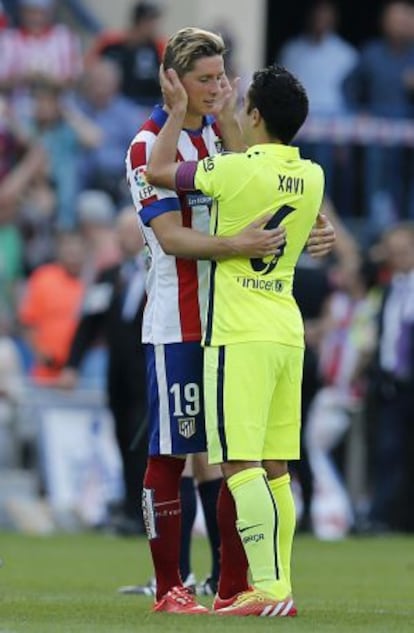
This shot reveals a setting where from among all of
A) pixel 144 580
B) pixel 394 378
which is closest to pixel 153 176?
pixel 144 580

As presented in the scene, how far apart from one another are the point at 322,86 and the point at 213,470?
11267 mm

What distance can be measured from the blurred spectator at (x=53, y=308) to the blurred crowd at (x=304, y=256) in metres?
0.02

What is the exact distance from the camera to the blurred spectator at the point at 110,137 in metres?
19.2

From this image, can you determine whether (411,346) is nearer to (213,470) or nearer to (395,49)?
(395,49)

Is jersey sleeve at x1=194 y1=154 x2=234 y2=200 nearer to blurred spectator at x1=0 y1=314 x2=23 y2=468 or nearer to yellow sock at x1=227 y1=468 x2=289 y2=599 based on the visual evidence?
yellow sock at x1=227 y1=468 x2=289 y2=599

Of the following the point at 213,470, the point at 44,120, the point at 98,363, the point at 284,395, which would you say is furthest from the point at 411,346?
the point at 284,395

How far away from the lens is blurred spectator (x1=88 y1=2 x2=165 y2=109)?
19062mm

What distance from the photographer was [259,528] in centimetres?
862

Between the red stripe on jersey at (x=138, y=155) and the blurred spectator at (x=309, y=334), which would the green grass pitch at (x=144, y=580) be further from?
the red stripe on jersey at (x=138, y=155)

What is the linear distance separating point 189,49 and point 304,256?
818 cm

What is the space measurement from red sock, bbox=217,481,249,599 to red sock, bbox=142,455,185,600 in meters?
0.21

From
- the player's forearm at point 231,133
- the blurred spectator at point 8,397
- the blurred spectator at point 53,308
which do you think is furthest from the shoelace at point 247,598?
the blurred spectator at point 53,308

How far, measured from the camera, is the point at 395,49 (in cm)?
2039

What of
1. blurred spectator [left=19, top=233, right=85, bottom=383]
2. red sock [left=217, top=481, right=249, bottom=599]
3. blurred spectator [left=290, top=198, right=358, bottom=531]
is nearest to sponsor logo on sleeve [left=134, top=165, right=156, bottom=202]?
red sock [left=217, top=481, right=249, bottom=599]
